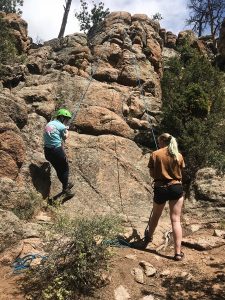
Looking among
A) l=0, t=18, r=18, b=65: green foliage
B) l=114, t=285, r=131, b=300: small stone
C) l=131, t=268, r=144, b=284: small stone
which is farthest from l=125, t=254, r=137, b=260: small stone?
l=0, t=18, r=18, b=65: green foliage

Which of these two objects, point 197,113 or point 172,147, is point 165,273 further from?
point 197,113

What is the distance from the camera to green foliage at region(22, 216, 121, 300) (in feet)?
17.9

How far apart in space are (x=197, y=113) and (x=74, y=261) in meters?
8.12

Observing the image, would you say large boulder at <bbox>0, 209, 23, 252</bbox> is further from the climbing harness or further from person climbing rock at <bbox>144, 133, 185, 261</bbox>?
person climbing rock at <bbox>144, 133, 185, 261</bbox>

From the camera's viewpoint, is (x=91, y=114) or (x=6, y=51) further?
(x=6, y=51)

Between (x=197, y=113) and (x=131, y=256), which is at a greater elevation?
(x=197, y=113)

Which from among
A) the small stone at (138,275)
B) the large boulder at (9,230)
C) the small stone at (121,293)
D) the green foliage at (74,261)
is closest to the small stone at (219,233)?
the small stone at (138,275)

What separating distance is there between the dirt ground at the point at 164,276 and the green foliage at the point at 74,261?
23 cm

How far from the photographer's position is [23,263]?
6176mm

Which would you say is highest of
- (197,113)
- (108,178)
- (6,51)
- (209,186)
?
(6,51)

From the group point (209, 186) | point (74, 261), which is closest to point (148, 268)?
point (74, 261)

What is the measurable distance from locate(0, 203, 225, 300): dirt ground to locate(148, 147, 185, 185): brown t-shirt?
50.7 inches

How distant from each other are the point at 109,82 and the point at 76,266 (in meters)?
10.5

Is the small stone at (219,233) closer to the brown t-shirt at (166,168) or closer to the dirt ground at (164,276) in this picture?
the dirt ground at (164,276)
